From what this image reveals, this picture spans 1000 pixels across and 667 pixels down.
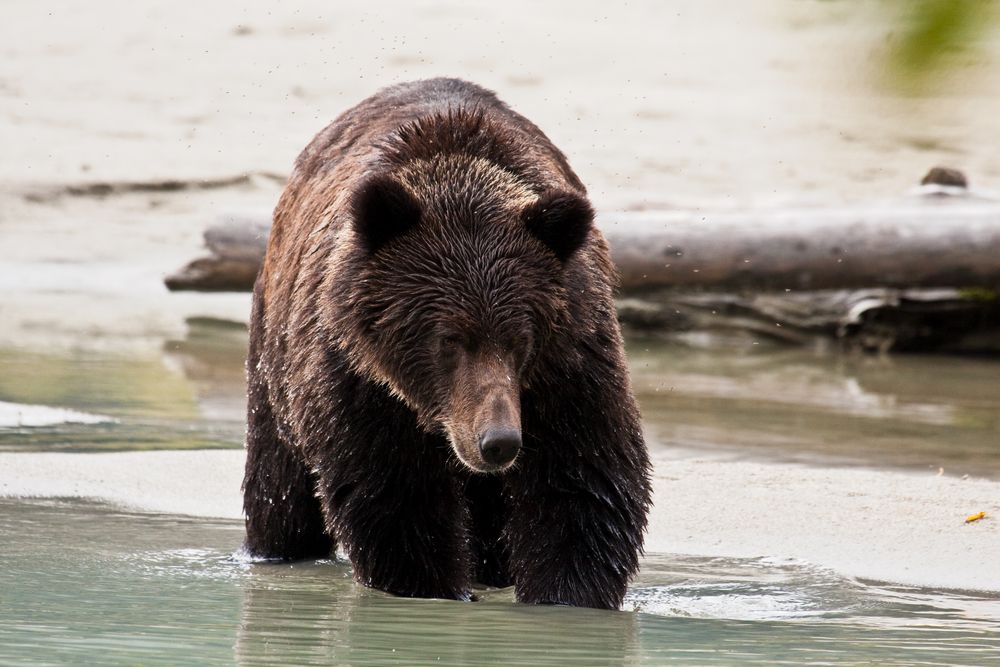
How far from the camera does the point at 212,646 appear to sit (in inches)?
177

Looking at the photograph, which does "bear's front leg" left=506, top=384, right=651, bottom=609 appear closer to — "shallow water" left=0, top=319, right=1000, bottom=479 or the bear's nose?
the bear's nose

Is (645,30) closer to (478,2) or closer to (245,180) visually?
(478,2)

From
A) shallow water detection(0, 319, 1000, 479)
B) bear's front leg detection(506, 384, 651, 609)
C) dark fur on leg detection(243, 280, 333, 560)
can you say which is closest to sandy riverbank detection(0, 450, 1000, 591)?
shallow water detection(0, 319, 1000, 479)

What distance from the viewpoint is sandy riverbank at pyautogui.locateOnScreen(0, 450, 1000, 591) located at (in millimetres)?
6645

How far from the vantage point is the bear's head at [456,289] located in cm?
510

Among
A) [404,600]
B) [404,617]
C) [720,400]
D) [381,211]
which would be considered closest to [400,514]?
[404,600]

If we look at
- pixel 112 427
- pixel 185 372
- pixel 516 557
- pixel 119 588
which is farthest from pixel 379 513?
pixel 185 372

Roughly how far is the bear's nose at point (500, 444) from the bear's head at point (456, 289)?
0.12 meters

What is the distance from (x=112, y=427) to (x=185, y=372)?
108 inches

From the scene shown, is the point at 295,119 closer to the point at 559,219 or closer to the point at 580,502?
the point at 580,502

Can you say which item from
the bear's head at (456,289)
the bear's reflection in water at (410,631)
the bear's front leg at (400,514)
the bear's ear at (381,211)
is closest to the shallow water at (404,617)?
the bear's reflection in water at (410,631)

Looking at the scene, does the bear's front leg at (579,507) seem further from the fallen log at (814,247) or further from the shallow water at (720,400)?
the fallen log at (814,247)

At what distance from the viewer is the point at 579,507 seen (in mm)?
5633

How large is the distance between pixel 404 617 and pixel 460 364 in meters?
0.91
